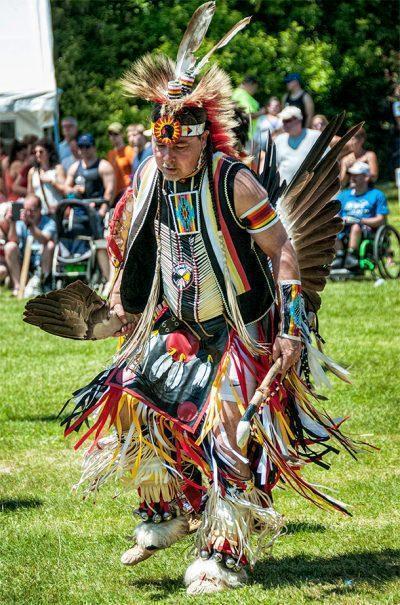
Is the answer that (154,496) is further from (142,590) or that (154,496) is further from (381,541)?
(381,541)

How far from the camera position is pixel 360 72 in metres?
23.9

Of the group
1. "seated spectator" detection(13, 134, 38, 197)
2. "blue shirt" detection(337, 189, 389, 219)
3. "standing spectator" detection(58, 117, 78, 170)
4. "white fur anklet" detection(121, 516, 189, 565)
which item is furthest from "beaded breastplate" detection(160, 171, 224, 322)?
"standing spectator" detection(58, 117, 78, 170)

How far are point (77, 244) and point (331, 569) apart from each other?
319 inches

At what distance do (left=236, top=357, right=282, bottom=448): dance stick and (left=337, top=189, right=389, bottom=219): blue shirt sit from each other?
811 centimetres

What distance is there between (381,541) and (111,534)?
107 cm

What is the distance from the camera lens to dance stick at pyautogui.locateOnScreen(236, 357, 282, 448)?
3696mm

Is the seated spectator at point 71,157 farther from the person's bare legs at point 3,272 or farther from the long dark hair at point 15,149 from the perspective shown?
the person's bare legs at point 3,272

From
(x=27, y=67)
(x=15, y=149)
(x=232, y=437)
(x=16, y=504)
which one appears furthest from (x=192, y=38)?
(x=27, y=67)

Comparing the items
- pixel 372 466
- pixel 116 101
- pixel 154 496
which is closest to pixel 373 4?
pixel 116 101

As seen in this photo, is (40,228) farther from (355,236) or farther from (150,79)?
(150,79)

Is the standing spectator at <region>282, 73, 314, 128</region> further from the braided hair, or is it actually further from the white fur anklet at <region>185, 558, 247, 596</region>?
the white fur anklet at <region>185, 558, 247, 596</region>

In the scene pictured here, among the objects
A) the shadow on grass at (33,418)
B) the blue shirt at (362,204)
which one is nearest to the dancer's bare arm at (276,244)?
the shadow on grass at (33,418)

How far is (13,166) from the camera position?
43.9ft

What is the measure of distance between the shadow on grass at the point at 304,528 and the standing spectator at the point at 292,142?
20.4 ft
